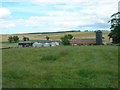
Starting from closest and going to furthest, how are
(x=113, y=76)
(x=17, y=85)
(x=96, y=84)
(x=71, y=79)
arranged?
(x=17, y=85), (x=96, y=84), (x=71, y=79), (x=113, y=76)

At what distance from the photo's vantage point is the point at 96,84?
32.6 feet

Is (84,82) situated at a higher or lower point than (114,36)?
lower

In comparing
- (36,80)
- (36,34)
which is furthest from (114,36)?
(36,34)

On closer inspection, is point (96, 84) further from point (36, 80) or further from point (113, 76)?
point (36, 80)

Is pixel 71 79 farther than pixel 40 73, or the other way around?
pixel 40 73

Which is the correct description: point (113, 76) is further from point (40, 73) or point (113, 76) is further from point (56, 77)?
point (40, 73)

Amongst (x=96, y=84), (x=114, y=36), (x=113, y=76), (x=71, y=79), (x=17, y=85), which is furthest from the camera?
(x=114, y=36)

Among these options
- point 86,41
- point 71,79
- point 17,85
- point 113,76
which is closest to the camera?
point 17,85

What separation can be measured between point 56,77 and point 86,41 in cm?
7572

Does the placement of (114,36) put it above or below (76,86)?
above

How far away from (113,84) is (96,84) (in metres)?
0.89

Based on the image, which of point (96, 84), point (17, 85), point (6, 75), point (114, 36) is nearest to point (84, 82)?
point (96, 84)

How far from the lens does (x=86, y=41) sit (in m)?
85.8

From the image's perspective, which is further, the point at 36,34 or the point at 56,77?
the point at 36,34
